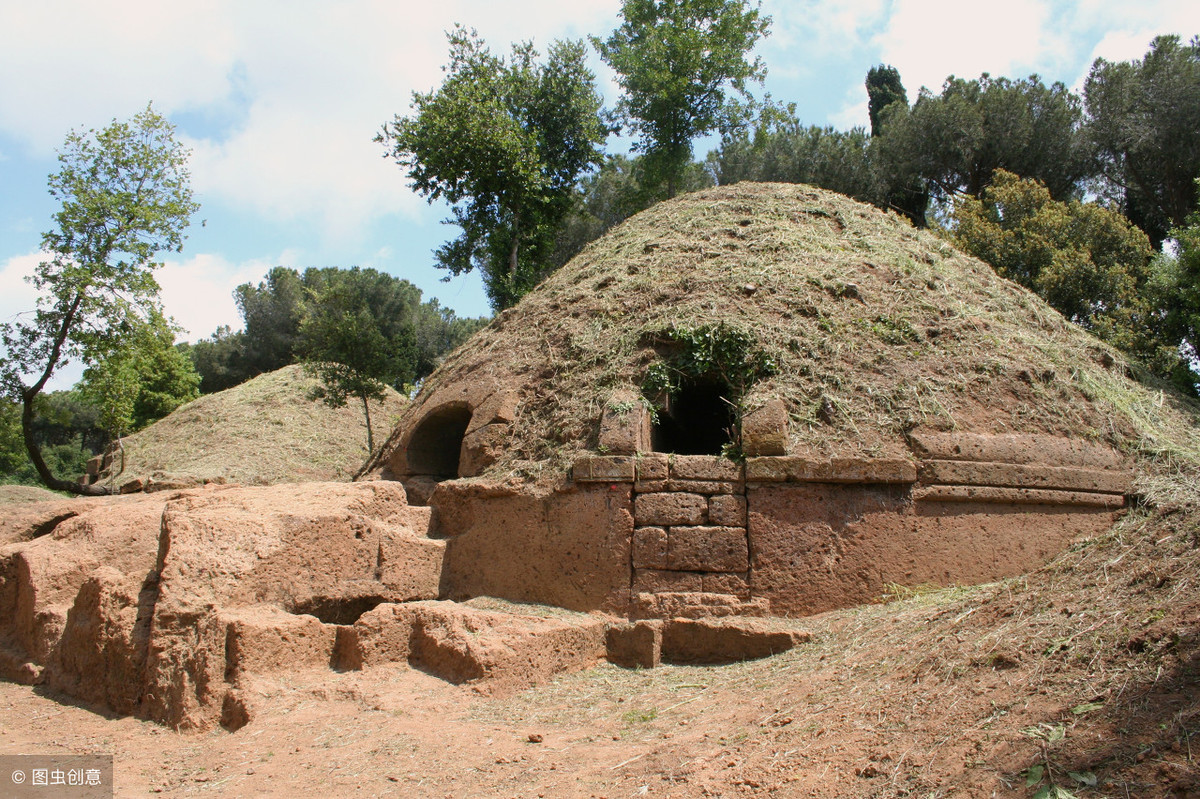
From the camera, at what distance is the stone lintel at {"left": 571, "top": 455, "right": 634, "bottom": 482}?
626cm

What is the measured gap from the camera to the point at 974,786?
299 centimetres

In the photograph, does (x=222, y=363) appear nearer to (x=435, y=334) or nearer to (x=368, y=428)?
(x=435, y=334)

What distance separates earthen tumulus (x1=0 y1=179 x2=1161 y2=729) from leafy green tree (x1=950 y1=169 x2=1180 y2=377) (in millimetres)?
7585

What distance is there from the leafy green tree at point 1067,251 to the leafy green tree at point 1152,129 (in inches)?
139

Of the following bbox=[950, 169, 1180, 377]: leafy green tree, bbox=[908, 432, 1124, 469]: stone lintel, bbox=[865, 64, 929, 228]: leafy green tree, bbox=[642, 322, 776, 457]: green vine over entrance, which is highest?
bbox=[865, 64, 929, 228]: leafy green tree

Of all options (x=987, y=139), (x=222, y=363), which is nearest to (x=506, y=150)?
(x=987, y=139)

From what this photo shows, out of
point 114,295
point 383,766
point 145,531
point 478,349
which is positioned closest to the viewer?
point 383,766

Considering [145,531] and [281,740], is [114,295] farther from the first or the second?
[281,740]

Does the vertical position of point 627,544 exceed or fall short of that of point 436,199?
it falls short

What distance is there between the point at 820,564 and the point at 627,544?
1.47 m

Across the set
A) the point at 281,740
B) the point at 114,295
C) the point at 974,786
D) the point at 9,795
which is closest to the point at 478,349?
the point at 281,740

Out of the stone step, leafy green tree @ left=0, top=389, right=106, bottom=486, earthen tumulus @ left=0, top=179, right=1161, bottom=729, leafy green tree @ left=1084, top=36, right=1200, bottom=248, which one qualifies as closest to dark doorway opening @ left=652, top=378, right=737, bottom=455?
earthen tumulus @ left=0, top=179, right=1161, bottom=729

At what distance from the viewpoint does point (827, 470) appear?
6.13 meters

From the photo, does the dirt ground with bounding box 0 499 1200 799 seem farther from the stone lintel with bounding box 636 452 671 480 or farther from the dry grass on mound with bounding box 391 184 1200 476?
the dry grass on mound with bounding box 391 184 1200 476
